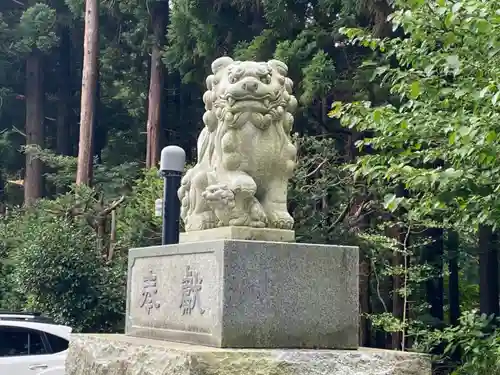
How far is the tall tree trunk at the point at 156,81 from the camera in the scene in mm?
16281

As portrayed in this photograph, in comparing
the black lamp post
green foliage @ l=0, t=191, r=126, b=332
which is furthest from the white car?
green foliage @ l=0, t=191, r=126, b=332

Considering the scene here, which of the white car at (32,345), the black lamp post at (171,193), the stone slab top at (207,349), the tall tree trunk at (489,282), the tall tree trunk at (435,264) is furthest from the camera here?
the tall tree trunk at (489,282)

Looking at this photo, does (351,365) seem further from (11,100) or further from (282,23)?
(11,100)

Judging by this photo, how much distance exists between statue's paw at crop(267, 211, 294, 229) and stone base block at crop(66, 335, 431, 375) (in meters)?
0.81

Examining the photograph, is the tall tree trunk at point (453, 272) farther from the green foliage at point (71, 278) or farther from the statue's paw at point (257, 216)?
the statue's paw at point (257, 216)

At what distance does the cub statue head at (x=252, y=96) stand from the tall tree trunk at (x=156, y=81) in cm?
1136

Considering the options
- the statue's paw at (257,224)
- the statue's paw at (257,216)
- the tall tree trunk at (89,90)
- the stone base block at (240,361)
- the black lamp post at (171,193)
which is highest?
the tall tree trunk at (89,90)

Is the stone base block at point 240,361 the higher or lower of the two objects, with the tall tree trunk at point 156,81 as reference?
lower

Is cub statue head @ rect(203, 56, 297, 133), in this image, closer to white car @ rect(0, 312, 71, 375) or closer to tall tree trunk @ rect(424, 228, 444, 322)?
white car @ rect(0, 312, 71, 375)

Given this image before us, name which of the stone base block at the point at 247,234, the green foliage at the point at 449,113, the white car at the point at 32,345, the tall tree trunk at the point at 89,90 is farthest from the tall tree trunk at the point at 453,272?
the stone base block at the point at 247,234

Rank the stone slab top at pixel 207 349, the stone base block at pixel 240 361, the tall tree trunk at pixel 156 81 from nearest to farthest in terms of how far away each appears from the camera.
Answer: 1. the stone base block at pixel 240 361
2. the stone slab top at pixel 207 349
3. the tall tree trunk at pixel 156 81

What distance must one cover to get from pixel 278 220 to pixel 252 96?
0.76 metres

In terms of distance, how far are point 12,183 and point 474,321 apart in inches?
632

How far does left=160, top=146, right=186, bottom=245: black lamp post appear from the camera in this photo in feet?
22.3
